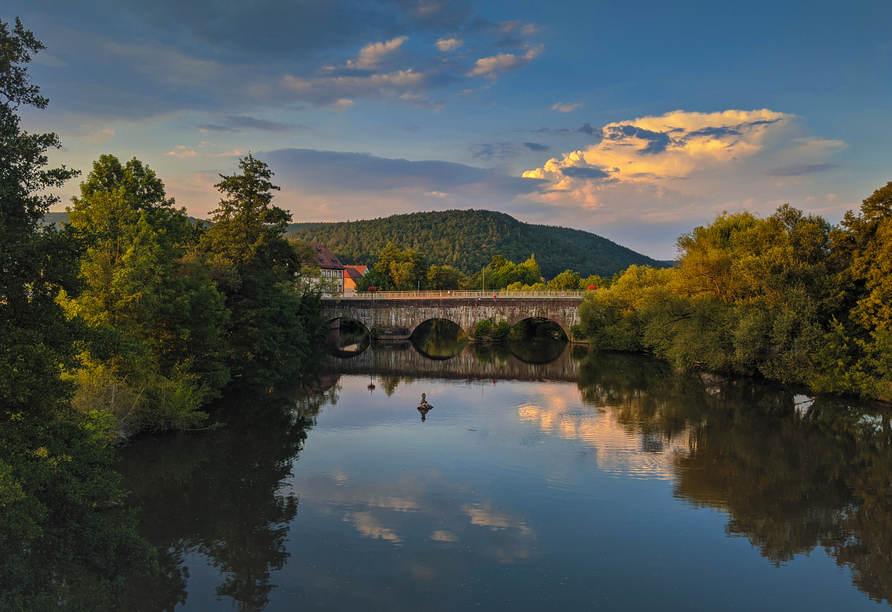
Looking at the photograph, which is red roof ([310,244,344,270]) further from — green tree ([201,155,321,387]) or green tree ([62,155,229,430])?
green tree ([62,155,229,430])

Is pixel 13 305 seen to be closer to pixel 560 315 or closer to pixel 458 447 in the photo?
pixel 458 447

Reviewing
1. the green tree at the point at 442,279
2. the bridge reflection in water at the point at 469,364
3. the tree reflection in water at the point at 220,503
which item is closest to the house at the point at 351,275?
the green tree at the point at 442,279

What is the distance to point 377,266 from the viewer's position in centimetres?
9762

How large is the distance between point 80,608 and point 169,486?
9670 millimetres

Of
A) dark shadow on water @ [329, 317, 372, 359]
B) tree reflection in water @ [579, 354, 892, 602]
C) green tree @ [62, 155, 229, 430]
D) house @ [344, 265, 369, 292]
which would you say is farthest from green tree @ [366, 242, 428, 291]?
green tree @ [62, 155, 229, 430]

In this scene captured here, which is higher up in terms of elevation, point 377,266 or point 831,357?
point 377,266

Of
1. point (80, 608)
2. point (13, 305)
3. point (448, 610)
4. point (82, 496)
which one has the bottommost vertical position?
point (448, 610)

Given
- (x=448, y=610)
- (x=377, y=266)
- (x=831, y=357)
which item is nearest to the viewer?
(x=448, y=610)

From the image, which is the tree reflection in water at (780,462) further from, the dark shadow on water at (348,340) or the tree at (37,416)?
the dark shadow on water at (348,340)

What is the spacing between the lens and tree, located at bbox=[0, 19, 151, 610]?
892 centimetres

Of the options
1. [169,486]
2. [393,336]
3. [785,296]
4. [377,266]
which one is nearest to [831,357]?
[785,296]

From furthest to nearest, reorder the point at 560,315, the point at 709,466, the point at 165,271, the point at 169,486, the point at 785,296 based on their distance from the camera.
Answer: the point at 560,315, the point at 785,296, the point at 165,271, the point at 709,466, the point at 169,486

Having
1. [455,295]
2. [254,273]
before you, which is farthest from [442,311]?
[254,273]

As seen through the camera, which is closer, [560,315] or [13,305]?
[13,305]
